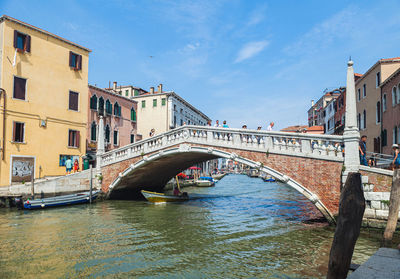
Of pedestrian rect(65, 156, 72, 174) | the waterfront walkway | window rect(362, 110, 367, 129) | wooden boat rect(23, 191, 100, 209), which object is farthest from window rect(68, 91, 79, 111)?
window rect(362, 110, 367, 129)

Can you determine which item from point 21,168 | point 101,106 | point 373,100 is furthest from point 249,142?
point 101,106

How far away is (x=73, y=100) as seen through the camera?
1650 centimetres

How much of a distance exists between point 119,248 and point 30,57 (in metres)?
12.1

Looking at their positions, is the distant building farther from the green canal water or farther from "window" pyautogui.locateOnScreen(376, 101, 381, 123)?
the green canal water

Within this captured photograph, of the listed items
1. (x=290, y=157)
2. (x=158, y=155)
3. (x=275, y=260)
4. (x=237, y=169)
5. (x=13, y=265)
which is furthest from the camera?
(x=237, y=169)

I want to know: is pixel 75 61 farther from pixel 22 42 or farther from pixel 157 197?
pixel 157 197

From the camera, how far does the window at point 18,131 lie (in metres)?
13.5

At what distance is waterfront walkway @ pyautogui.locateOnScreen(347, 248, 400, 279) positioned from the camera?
2.56m

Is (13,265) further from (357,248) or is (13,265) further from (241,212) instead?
(241,212)

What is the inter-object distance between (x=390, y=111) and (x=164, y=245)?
44.3ft

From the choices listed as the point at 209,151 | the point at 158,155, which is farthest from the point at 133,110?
the point at 209,151

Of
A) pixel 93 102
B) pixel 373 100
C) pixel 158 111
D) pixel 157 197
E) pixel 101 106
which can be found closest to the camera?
pixel 157 197

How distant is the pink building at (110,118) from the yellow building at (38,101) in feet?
7.48

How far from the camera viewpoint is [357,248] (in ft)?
20.9
